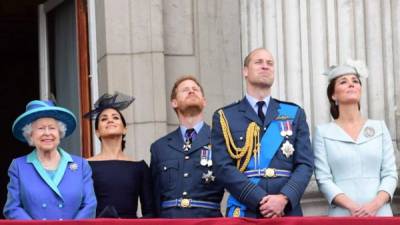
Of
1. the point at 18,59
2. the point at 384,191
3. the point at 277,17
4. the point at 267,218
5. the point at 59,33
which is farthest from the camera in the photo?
the point at 18,59

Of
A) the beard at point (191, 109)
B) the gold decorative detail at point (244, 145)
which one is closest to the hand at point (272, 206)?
the gold decorative detail at point (244, 145)

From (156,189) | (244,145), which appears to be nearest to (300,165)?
(244,145)

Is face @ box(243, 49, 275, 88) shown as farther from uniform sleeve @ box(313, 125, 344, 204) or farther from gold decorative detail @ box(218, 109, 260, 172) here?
uniform sleeve @ box(313, 125, 344, 204)

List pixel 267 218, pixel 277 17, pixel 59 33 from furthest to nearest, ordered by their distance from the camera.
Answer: pixel 59 33, pixel 277 17, pixel 267 218

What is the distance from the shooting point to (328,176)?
8430 mm

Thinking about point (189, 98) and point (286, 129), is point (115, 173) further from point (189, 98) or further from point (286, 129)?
point (286, 129)

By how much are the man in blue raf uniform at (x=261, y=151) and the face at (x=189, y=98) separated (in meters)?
0.31

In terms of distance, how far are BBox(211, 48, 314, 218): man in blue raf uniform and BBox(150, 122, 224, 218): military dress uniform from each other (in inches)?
9.5

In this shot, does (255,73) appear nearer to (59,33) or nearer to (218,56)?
(218,56)

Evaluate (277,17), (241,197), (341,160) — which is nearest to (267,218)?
(241,197)

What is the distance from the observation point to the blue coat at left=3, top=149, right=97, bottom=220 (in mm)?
8188

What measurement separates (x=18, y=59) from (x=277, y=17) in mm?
5636

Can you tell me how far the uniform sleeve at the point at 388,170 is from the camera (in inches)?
329

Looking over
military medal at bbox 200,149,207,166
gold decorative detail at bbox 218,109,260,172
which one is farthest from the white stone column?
gold decorative detail at bbox 218,109,260,172
